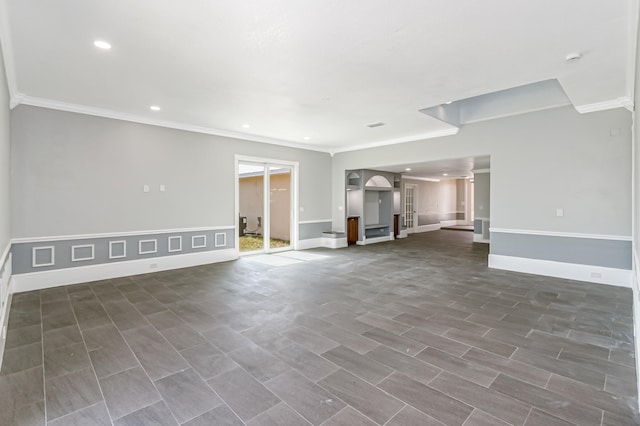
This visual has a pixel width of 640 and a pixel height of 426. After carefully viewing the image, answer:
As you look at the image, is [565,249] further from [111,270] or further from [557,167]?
[111,270]

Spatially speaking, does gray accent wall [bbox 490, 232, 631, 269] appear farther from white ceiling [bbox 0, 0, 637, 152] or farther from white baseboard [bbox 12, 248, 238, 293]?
white baseboard [bbox 12, 248, 238, 293]

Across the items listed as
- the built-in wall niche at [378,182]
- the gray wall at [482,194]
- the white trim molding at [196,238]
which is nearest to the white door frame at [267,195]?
the white trim molding at [196,238]

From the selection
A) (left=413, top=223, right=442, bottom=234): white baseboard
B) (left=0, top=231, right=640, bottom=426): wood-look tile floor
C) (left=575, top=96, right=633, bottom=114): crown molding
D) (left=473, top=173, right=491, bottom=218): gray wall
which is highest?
(left=575, top=96, right=633, bottom=114): crown molding

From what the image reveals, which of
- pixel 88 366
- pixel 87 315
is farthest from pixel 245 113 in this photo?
pixel 88 366

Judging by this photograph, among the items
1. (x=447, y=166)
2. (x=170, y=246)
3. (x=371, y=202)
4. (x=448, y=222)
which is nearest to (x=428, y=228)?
(x=448, y=222)

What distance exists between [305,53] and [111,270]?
485cm

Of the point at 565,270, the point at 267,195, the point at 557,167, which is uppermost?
the point at 557,167

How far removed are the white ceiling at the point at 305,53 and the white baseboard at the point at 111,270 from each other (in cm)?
261

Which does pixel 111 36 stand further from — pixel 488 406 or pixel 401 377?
pixel 488 406

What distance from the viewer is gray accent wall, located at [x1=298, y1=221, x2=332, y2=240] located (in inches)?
338

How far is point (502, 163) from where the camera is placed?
5941 mm

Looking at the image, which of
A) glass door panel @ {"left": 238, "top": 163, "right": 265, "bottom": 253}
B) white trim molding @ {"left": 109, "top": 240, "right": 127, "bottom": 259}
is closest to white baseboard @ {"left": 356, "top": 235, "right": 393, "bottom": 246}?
glass door panel @ {"left": 238, "top": 163, "right": 265, "bottom": 253}

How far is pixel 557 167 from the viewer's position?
534 cm

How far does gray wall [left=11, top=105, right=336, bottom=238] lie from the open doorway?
29.4 inches
